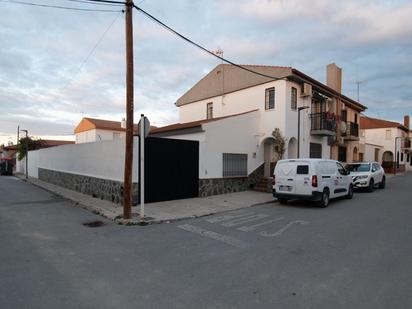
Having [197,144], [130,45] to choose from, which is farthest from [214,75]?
[130,45]

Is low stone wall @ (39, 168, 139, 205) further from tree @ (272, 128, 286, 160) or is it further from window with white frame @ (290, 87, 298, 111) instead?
window with white frame @ (290, 87, 298, 111)

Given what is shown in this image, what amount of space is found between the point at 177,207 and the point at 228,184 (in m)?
4.77

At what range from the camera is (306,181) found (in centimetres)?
1134

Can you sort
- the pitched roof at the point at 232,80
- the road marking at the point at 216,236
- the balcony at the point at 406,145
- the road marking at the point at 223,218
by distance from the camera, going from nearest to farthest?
the road marking at the point at 216,236
the road marking at the point at 223,218
the pitched roof at the point at 232,80
the balcony at the point at 406,145

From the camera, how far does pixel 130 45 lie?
28.9 ft

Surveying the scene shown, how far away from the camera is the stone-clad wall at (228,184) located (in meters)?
13.9

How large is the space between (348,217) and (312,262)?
496 cm

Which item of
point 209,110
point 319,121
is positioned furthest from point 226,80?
point 319,121

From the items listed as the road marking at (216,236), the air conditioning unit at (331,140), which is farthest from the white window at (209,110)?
the road marking at (216,236)

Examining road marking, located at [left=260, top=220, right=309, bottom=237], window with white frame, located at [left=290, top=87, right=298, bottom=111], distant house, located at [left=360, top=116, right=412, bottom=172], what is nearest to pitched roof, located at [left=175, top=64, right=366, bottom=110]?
window with white frame, located at [left=290, top=87, right=298, bottom=111]

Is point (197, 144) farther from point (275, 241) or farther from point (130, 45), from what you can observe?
point (275, 241)

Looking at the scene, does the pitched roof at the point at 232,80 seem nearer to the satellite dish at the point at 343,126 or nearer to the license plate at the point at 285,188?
the satellite dish at the point at 343,126

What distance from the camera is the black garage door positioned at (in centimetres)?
1170

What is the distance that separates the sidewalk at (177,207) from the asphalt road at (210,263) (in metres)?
0.72
